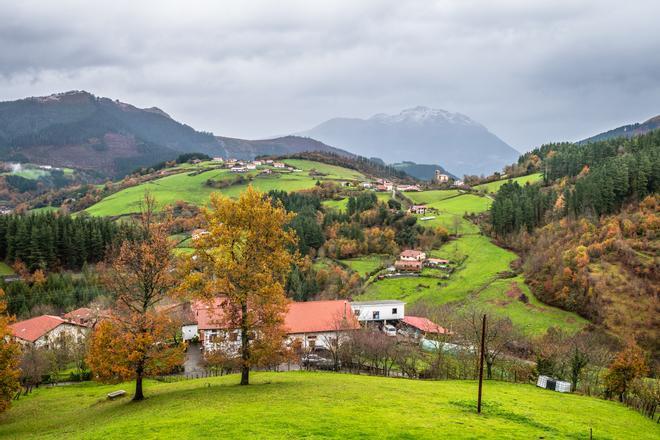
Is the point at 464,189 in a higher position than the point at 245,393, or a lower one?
higher

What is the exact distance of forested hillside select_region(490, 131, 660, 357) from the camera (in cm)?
6656

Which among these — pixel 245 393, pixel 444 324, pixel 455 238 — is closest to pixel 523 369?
pixel 444 324

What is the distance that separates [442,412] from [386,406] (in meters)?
3.14

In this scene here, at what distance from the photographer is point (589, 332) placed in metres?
63.9

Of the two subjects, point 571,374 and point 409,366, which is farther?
point 409,366

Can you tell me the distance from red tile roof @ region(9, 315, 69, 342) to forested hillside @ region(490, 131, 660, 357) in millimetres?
77821

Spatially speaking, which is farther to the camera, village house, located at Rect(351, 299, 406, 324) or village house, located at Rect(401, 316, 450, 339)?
village house, located at Rect(351, 299, 406, 324)

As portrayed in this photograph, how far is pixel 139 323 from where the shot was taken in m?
29.0

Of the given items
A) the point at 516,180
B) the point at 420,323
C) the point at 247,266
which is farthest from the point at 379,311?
the point at 516,180

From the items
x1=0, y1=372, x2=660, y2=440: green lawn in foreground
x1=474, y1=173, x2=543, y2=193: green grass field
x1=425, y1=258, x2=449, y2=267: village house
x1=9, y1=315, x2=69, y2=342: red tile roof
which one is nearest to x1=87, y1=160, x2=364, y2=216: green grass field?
x1=474, y1=173, x2=543, y2=193: green grass field

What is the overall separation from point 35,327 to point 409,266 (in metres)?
72.4

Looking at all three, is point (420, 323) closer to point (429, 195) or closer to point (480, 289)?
point (480, 289)

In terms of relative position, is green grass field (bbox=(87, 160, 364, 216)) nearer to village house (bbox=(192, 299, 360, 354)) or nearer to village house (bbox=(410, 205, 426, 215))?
village house (bbox=(410, 205, 426, 215))

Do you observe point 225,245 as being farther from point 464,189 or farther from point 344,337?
point 464,189
